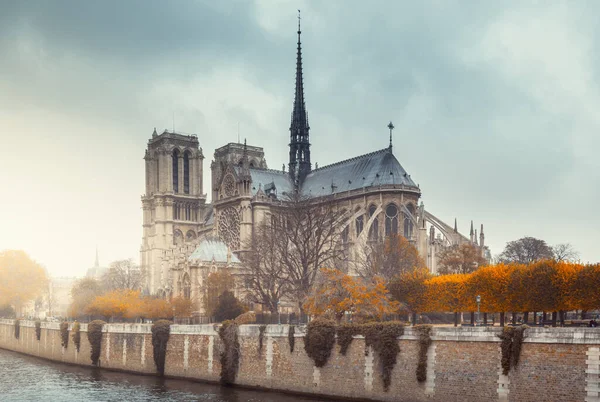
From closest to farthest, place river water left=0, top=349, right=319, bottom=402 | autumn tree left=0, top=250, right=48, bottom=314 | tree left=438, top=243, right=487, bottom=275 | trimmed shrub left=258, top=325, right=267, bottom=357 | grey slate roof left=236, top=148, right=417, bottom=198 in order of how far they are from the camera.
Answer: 1. river water left=0, top=349, right=319, bottom=402
2. trimmed shrub left=258, top=325, right=267, bottom=357
3. tree left=438, top=243, right=487, bottom=275
4. grey slate roof left=236, top=148, right=417, bottom=198
5. autumn tree left=0, top=250, right=48, bottom=314

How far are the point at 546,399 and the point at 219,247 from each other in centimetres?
5494

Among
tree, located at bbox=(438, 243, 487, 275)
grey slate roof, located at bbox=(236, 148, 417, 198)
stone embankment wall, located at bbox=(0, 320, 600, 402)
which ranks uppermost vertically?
grey slate roof, located at bbox=(236, 148, 417, 198)

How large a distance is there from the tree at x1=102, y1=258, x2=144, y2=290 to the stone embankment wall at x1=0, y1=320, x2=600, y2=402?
2205 inches

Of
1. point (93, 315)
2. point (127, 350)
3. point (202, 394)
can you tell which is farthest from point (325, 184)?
point (202, 394)

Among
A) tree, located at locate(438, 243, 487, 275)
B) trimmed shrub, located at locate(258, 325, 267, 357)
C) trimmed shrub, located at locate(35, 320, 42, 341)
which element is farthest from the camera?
trimmed shrub, located at locate(35, 320, 42, 341)

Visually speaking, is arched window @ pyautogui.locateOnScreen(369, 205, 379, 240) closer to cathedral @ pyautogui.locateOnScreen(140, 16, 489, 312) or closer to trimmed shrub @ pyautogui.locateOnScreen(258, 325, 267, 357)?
cathedral @ pyautogui.locateOnScreen(140, 16, 489, 312)

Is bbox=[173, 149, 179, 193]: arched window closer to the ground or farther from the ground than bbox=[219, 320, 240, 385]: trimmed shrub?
farther from the ground

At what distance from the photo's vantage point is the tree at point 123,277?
106m

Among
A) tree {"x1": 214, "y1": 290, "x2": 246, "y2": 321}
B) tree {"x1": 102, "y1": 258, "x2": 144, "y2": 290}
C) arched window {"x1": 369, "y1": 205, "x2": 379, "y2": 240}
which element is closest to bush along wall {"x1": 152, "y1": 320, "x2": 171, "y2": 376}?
tree {"x1": 214, "y1": 290, "x2": 246, "y2": 321}

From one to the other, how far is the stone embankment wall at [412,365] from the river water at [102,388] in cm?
114

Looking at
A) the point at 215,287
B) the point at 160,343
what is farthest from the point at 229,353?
the point at 215,287

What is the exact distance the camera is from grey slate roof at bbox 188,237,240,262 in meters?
76.5

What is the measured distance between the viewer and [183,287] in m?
75.2

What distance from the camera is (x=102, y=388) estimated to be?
43438 mm
